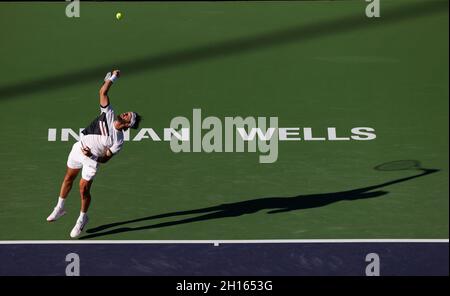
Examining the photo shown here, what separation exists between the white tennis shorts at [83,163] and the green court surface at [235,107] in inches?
38.8

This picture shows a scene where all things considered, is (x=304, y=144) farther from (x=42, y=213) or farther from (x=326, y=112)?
(x=42, y=213)

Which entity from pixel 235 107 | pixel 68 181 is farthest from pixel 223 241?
pixel 235 107

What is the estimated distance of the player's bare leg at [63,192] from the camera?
19550 mm

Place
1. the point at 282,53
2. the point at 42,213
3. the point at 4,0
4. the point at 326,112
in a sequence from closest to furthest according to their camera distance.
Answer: the point at 42,213 < the point at 326,112 < the point at 282,53 < the point at 4,0

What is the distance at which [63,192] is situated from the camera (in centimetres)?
1970

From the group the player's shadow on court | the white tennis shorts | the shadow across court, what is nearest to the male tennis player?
the white tennis shorts

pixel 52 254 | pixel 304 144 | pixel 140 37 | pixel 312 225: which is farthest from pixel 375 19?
pixel 52 254

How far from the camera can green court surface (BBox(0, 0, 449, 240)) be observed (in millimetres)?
20016

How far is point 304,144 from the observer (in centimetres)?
2281

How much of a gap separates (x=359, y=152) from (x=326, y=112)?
2063 mm

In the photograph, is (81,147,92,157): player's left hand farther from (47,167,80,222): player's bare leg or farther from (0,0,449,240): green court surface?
(0,0,449,240): green court surface

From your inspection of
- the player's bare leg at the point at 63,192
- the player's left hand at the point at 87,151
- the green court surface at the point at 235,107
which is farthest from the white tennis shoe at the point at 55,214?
the player's left hand at the point at 87,151

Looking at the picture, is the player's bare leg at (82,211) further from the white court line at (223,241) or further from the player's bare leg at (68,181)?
the player's bare leg at (68,181)

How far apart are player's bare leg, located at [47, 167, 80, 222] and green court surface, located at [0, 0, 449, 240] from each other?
16 cm
